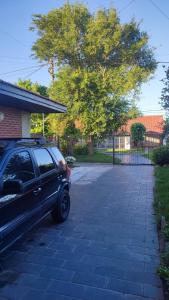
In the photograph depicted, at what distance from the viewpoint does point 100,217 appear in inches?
221

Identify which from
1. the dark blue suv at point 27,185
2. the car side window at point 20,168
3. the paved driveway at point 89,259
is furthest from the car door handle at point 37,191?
the paved driveway at point 89,259

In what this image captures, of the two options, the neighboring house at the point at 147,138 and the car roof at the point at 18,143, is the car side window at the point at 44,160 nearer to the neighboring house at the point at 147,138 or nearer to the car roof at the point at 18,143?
the car roof at the point at 18,143

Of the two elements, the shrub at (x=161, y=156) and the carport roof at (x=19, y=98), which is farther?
the shrub at (x=161, y=156)

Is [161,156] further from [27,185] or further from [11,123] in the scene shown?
[27,185]

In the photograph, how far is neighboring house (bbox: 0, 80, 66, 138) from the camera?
5.99 m

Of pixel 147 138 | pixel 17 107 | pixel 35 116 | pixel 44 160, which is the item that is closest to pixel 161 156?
pixel 17 107

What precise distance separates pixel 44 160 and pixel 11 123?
153 inches

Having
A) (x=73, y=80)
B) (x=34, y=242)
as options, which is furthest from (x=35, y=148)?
(x=73, y=80)

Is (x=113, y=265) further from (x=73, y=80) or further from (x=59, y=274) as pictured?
(x=73, y=80)

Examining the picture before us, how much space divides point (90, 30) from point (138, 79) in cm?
568

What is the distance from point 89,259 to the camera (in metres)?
3.64

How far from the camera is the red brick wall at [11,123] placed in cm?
743

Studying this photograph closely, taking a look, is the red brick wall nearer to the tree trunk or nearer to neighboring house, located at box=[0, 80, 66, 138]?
neighboring house, located at box=[0, 80, 66, 138]

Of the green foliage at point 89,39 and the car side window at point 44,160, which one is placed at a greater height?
the green foliage at point 89,39
